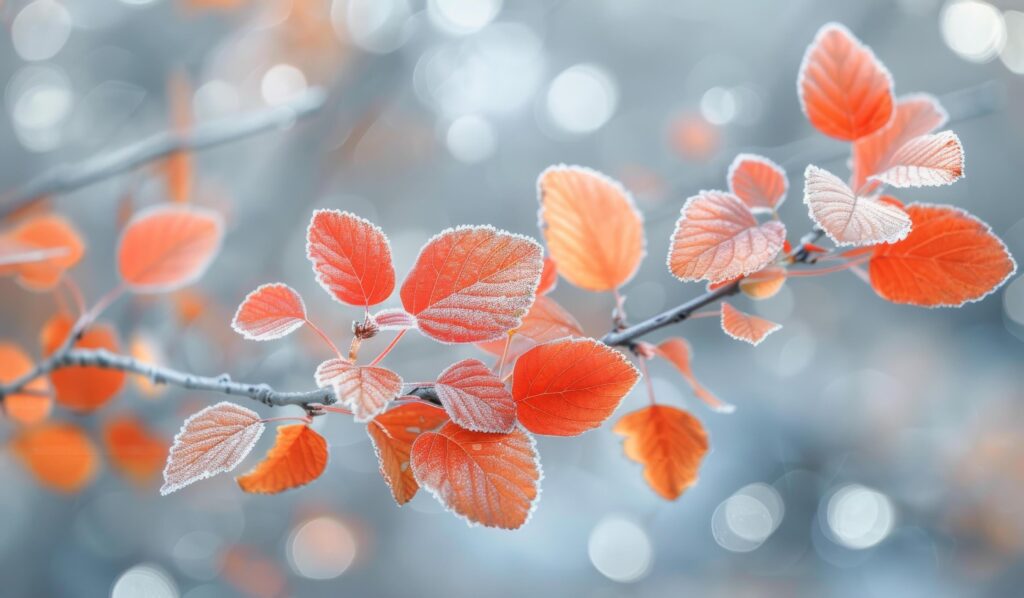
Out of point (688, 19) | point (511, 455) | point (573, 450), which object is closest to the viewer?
point (511, 455)

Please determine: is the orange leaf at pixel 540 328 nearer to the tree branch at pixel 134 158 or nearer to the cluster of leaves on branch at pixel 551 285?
the cluster of leaves on branch at pixel 551 285

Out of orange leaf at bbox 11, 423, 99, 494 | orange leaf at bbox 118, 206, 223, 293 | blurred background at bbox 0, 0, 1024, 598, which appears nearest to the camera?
orange leaf at bbox 118, 206, 223, 293

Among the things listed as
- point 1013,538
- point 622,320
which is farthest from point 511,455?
point 1013,538

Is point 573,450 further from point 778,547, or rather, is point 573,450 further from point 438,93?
point 438,93

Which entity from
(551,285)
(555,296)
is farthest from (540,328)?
(555,296)

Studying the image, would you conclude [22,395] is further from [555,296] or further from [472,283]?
[555,296]

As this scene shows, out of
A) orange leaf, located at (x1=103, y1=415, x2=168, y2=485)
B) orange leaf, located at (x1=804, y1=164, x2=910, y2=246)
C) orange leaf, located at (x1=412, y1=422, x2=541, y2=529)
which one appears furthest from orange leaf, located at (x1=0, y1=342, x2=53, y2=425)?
orange leaf, located at (x1=804, y1=164, x2=910, y2=246)

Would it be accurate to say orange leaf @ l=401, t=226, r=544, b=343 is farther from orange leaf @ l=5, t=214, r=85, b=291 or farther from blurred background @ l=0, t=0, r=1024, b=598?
blurred background @ l=0, t=0, r=1024, b=598
